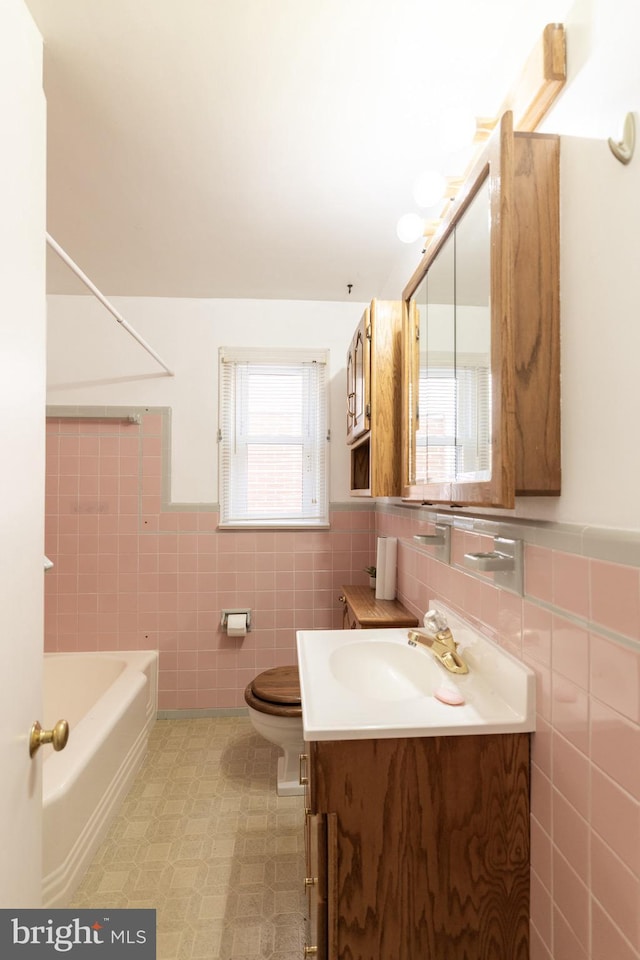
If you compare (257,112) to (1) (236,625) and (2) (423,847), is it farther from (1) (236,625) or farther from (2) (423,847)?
(1) (236,625)

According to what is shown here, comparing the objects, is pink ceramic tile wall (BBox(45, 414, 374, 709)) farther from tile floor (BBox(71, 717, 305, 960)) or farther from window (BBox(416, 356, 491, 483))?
window (BBox(416, 356, 491, 483))

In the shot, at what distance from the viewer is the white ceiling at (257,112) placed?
102 centimetres

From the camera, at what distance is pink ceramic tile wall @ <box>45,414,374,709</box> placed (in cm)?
248

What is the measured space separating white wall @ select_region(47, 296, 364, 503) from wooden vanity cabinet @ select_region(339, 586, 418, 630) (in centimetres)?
68

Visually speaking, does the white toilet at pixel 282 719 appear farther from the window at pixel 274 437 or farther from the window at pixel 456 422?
the window at pixel 456 422

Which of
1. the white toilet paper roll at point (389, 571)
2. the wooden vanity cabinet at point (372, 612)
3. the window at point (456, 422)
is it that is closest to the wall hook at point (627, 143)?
the window at point (456, 422)

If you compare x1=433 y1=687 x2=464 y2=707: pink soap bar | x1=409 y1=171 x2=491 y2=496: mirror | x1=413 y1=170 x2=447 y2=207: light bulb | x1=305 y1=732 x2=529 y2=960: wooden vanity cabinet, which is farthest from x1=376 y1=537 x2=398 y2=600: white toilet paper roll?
x1=413 y1=170 x2=447 y2=207: light bulb

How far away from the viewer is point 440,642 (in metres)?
1.23

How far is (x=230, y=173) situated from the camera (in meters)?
1.53

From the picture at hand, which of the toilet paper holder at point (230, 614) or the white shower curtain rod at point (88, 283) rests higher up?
the white shower curtain rod at point (88, 283)

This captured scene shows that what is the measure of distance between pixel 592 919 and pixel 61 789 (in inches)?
56.6

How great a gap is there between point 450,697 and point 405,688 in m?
0.33

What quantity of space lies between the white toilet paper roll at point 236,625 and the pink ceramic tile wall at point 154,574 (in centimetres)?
8

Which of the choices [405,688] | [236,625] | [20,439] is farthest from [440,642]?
[236,625]
